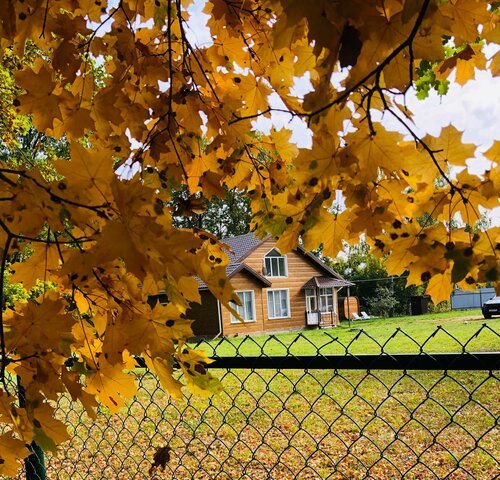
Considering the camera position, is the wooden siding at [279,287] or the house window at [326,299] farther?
the house window at [326,299]

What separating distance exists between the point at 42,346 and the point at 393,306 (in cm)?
2865

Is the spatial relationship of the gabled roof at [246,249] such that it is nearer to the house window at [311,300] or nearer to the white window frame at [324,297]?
the white window frame at [324,297]

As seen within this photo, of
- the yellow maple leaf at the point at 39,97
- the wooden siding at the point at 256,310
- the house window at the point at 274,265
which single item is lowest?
the yellow maple leaf at the point at 39,97

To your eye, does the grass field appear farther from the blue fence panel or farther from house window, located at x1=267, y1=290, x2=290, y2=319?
the blue fence panel

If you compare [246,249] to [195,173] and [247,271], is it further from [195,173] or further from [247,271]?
[195,173]

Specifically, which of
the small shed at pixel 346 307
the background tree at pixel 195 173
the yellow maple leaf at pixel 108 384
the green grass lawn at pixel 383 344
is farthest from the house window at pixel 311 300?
the yellow maple leaf at pixel 108 384

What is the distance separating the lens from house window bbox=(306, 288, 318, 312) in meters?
21.2

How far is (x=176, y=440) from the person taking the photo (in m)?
4.44

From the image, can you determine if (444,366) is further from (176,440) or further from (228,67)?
(176,440)

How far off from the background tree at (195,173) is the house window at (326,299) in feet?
67.7

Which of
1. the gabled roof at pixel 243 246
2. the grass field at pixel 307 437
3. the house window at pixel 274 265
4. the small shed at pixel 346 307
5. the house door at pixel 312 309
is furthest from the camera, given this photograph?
the small shed at pixel 346 307

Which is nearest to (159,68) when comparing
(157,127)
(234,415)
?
(157,127)

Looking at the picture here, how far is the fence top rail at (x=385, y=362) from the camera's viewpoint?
1.13m

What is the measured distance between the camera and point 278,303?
2025 cm
